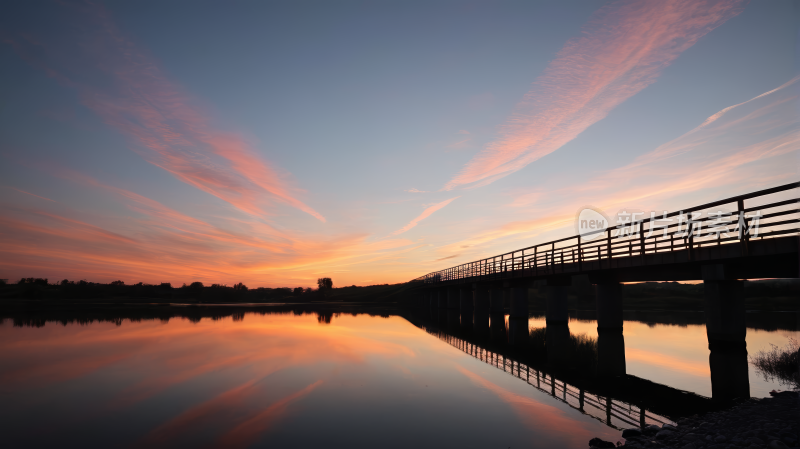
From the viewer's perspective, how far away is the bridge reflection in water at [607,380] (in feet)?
37.7

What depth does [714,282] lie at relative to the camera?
20125mm

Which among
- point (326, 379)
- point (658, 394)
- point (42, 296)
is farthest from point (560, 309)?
point (42, 296)

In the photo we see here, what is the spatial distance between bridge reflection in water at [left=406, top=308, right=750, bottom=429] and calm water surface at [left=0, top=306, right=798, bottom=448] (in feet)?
1.45

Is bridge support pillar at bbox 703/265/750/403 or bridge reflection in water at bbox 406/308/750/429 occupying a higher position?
bridge support pillar at bbox 703/265/750/403

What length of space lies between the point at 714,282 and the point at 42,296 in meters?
140

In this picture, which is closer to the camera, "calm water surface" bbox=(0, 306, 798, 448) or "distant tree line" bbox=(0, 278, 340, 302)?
"calm water surface" bbox=(0, 306, 798, 448)

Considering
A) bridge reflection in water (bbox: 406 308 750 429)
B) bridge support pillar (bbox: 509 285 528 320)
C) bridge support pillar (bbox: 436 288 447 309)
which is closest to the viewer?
bridge reflection in water (bbox: 406 308 750 429)

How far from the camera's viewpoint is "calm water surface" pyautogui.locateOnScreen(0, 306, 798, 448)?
9.64m

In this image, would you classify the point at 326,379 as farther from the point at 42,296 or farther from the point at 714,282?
the point at 42,296

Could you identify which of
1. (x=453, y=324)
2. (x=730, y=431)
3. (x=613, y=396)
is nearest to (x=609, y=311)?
(x=453, y=324)

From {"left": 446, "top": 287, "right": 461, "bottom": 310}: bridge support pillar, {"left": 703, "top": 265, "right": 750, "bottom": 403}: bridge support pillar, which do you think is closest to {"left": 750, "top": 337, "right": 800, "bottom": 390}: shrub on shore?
{"left": 703, "top": 265, "right": 750, "bottom": 403}: bridge support pillar

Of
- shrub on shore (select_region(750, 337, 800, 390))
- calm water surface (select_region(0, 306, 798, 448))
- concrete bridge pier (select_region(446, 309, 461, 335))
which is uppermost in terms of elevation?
shrub on shore (select_region(750, 337, 800, 390))

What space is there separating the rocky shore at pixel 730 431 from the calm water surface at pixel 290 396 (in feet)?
3.18

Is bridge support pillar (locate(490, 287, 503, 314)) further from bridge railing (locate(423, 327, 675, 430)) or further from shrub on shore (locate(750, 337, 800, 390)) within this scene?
bridge railing (locate(423, 327, 675, 430))
